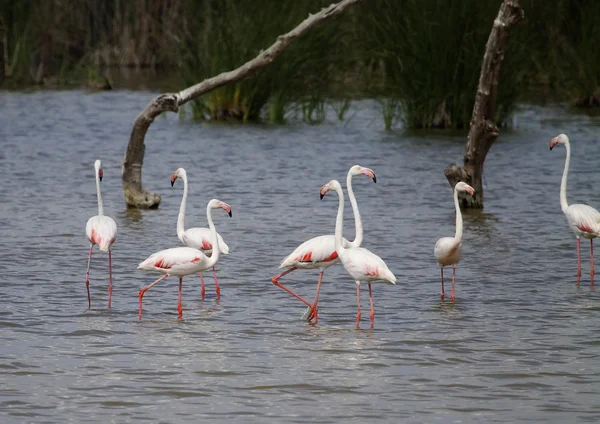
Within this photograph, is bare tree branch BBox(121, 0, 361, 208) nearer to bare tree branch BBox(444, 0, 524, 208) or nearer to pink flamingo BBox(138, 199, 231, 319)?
bare tree branch BBox(444, 0, 524, 208)

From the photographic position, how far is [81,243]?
11281 millimetres

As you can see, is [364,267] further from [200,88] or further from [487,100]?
[200,88]

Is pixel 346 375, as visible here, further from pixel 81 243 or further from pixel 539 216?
pixel 539 216

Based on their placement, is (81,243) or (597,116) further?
(597,116)

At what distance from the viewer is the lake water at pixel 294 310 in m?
6.33

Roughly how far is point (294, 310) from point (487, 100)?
4.65 meters

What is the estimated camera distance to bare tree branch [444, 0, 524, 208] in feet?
39.2

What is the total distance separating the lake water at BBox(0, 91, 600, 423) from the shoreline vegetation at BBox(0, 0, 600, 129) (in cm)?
214

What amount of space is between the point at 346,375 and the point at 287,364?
1.37 feet

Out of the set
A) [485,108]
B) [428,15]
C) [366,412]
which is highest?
[428,15]

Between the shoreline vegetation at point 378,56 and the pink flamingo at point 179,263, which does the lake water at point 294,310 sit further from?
the shoreline vegetation at point 378,56

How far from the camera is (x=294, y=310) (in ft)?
28.2

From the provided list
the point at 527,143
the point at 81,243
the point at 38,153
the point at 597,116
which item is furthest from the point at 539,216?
the point at 597,116

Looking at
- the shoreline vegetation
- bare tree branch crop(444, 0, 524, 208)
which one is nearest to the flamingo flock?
bare tree branch crop(444, 0, 524, 208)
